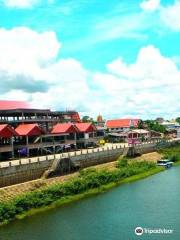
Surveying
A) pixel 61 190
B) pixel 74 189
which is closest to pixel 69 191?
pixel 74 189

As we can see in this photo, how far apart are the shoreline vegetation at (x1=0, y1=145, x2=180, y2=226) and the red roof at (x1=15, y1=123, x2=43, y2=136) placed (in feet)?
36.8

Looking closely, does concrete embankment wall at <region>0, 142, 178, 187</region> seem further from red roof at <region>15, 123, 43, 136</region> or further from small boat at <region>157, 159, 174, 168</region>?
small boat at <region>157, 159, 174, 168</region>

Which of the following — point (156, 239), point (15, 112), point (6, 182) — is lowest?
point (156, 239)

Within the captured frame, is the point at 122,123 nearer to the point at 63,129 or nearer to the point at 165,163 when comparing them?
the point at 165,163

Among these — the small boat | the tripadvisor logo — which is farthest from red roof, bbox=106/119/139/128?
the tripadvisor logo

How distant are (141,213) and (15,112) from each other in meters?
37.1

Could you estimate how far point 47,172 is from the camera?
56.9 m

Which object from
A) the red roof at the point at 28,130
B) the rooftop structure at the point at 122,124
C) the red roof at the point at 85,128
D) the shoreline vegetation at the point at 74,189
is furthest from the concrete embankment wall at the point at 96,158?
the rooftop structure at the point at 122,124

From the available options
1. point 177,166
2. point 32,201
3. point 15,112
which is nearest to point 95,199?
point 32,201

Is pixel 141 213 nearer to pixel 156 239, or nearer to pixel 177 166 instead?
pixel 156 239

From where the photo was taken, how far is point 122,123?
142 metres

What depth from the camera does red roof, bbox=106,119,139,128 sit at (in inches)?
5512

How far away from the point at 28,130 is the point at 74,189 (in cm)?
2003

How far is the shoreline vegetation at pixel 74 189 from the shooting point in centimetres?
4316
